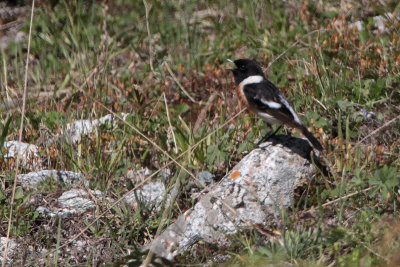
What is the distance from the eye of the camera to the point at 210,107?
6.08m

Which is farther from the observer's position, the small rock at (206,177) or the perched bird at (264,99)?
the small rock at (206,177)

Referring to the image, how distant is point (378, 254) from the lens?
10.1 ft

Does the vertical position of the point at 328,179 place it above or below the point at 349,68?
below

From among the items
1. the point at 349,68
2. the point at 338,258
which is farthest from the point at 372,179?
the point at 349,68

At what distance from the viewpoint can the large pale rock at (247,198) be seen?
4121mm

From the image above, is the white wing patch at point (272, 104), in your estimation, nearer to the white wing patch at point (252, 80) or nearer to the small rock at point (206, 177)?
the white wing patch at point (252, 80)

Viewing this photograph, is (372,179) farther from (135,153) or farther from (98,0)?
(98,0)

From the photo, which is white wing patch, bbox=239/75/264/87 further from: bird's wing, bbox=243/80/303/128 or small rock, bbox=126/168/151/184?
small rock, bbox=126/168/151/184

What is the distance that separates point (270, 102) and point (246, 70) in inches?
33.3

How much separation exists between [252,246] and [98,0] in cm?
571

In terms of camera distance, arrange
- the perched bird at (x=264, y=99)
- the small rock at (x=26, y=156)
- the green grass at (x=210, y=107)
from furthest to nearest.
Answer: the small rock at (x=26, y=156) < the perched bird at (x=264, y=99) < the green grass at (x=210, y=107)

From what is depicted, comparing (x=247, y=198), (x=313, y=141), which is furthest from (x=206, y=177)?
(x=313, y=141)

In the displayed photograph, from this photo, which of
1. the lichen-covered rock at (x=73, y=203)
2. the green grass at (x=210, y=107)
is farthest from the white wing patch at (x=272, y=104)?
the lichen-covered rock at (x=73, y=203)

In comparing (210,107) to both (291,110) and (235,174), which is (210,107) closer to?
(291,110)
